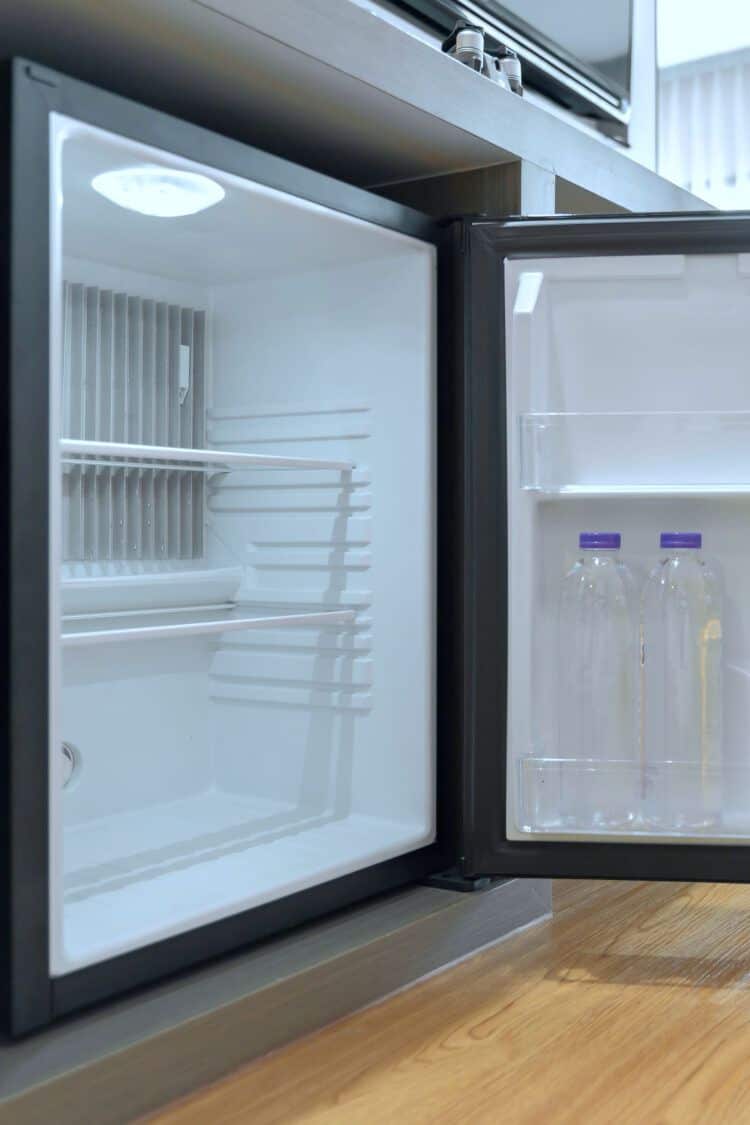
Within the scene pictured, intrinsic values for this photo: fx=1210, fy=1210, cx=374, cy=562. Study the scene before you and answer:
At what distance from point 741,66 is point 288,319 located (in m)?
2.24

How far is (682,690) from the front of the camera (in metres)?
1.69

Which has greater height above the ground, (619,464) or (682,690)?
(619,464)

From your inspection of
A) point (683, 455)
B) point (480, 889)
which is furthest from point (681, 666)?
point (480, 889)

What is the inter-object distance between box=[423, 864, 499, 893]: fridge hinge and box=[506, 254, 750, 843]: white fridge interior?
16 centimetres

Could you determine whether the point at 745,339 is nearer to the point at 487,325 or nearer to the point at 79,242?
the point at 487,325

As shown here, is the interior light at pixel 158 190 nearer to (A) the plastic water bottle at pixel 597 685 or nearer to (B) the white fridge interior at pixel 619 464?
(B) the white fridge interior at pixel 619 464

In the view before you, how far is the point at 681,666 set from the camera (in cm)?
169

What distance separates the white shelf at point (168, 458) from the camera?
1344 millimetres

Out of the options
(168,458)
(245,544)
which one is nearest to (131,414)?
(245,544)

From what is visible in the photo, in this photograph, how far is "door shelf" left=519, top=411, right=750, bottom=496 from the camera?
164cm

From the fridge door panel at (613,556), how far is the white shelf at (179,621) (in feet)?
0.87

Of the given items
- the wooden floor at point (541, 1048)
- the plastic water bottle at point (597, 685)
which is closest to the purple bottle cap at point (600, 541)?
the plastic water bottle at point (597, 685)

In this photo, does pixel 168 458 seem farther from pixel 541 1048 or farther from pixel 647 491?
pixel 541 1048

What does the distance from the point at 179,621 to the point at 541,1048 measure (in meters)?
0.89
